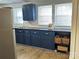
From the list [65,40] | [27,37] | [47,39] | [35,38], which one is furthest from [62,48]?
[27,37]

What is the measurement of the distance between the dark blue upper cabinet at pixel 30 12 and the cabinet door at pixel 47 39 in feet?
3.71

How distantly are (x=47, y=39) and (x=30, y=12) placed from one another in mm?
1758

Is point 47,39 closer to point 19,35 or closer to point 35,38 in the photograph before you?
point 35,38

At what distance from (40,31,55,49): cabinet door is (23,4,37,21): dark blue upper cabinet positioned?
44.6 inches

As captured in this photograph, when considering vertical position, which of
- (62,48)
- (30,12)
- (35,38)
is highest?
(30,12)

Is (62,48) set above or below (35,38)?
below

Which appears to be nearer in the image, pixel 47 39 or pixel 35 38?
pixel 47 39

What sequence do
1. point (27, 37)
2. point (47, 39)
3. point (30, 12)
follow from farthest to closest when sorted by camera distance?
point (30, 12) → point (27, 37) → point (47, 39)

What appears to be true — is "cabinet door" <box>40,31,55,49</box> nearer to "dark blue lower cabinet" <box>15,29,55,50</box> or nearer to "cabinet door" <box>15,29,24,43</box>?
"dark blue lower cabinet" <box>15,29,55,50</box>

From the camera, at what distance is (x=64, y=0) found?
15.8 feet

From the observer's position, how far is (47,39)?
181 inches

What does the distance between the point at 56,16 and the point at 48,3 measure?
0.75m

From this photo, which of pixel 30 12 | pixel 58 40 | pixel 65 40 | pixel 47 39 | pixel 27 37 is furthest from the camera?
pixel 30 12

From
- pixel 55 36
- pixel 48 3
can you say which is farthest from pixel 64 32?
pixel 48 3
